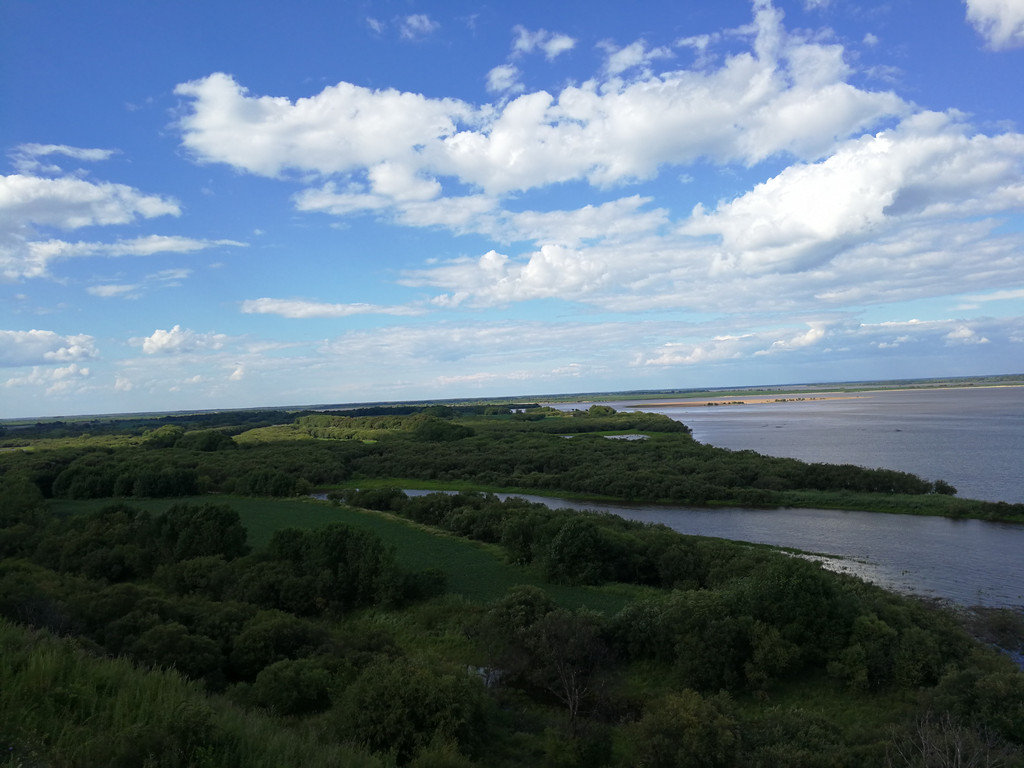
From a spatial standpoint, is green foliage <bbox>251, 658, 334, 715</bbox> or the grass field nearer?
green foliage <bbox>251, 658, 334, 715</bbox>

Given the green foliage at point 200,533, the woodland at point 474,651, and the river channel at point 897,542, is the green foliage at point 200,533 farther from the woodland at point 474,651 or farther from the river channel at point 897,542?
the river channel at point 897,542

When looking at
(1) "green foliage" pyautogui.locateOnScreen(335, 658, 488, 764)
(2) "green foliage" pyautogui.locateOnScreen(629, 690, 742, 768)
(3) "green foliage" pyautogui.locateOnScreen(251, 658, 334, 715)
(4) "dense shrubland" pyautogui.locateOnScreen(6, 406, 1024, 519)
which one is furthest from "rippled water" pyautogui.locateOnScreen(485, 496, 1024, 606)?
(3) "green foliage" pyautogui.locateOnScreen(251, 658, 334, 715)

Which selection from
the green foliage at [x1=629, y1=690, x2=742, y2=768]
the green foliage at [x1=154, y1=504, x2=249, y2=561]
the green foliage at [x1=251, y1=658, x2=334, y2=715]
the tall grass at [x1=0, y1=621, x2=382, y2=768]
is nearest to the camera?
the tall grass at [x1=0, y1=621, x2=382, y2=768]

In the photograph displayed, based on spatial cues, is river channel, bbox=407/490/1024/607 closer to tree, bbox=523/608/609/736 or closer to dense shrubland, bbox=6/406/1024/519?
dense shrubland, bbox=6/406/1024/519

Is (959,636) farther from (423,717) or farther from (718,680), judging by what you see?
(423,717)

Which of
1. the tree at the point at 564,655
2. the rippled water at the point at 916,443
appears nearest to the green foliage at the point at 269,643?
the tree at the point at 564,655

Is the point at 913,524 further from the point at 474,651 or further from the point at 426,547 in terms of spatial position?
the point at 474,651

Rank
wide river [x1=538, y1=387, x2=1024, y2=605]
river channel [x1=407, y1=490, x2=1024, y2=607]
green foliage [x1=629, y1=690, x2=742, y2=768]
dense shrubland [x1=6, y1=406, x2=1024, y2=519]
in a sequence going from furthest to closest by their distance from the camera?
dense shrubland [x1=6, y1=406, x2=1024, y2=519] < wide river [x1=538, y1=387, x2=1024, y2=605] < river channel [x1=407, y1=490, x2=1024, y2=607] < green foliage [x1=629, y1=690, x2=742, y2=768]
